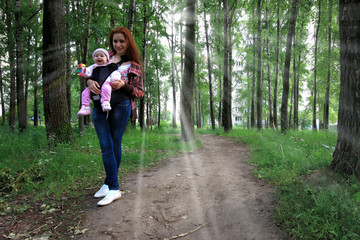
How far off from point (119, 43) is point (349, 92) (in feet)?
11.9

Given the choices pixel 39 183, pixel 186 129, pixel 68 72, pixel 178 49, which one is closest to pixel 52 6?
pixel 39 183

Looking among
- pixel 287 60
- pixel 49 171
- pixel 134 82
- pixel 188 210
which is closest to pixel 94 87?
pixel 134 82

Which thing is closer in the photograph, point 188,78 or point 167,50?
point 188,78

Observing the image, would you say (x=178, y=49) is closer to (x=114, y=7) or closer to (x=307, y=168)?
(x=114, y=7)

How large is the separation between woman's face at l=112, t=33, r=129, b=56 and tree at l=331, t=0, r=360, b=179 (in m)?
3.49

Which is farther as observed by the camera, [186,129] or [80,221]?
[186,129]

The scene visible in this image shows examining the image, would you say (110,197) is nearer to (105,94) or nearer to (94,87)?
(105,94)

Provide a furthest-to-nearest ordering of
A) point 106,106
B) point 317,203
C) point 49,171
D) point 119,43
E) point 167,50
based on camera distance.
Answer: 1. point 167,50
2. point 49,171
3. point 119,43
4. point 106,106
5. point 317,203

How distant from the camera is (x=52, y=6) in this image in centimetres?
568

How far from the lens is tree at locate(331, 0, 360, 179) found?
330cm

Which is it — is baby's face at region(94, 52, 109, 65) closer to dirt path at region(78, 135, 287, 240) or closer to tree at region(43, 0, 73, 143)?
dirt path at region(78, 135, 287, 240)

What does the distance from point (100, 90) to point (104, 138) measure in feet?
2.24

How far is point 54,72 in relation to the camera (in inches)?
230

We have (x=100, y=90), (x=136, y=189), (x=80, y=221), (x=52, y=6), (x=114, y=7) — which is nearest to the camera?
(x=80, y=221)
